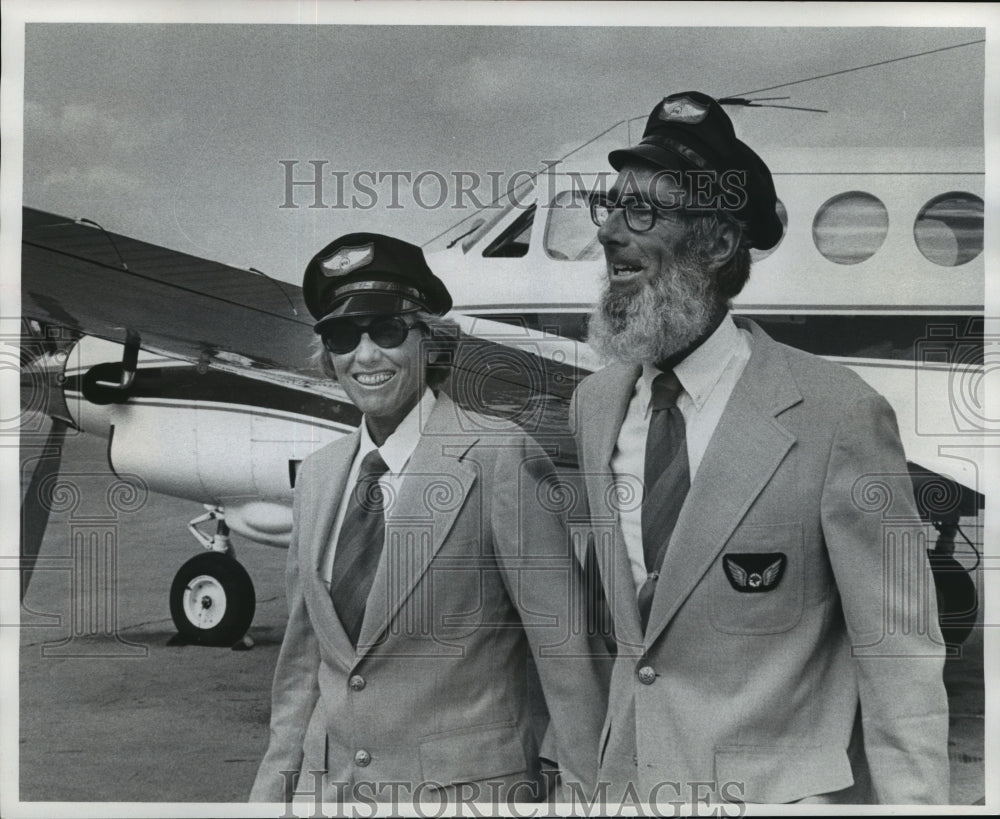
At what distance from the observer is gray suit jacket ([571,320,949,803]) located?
3387 millimetres

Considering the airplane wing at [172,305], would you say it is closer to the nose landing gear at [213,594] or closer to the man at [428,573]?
the man at [428,573]

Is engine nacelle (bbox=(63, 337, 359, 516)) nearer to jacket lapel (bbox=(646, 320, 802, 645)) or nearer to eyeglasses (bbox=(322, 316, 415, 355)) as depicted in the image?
eyeglasses (bbox=(322, 316, 415, 355))

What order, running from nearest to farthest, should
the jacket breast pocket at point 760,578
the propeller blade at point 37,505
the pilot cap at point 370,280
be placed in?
the jacket breast pocket at point 760,578
the pilot cap at point 370,280
the propeller blade at point 37,505

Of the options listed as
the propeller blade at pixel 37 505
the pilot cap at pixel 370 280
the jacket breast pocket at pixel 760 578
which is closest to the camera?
the jacket breast pocket at pixel 760 578

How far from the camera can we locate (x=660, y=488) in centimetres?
345

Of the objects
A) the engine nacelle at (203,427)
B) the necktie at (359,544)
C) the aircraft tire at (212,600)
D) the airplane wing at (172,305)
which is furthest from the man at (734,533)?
the aircraft tire at (212,600)

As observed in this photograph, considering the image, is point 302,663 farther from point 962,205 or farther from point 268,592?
point 962,205

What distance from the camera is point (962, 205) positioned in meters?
3.49

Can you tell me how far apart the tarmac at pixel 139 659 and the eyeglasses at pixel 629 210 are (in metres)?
1.41

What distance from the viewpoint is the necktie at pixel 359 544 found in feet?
11.6

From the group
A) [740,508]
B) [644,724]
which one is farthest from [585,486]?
[644,724]

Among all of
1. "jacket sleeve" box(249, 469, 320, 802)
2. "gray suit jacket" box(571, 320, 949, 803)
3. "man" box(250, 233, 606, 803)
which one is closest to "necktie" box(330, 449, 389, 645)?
"man" box(250, 233, 606, 803)

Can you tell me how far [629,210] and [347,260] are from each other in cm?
84

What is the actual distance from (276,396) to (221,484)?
313mm
